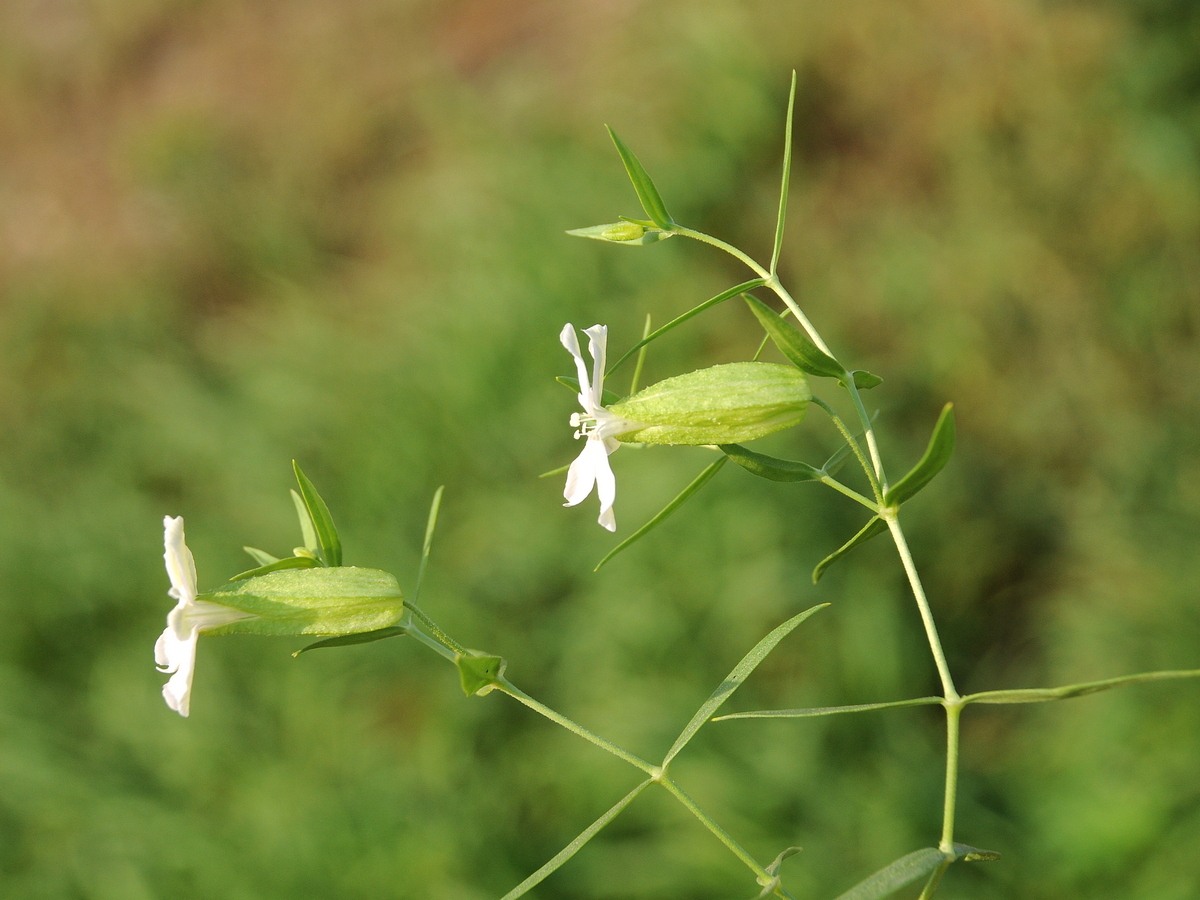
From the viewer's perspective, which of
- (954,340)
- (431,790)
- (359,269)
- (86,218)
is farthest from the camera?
(86,218)

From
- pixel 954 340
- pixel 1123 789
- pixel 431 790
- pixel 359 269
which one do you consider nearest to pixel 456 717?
pixel 431 790

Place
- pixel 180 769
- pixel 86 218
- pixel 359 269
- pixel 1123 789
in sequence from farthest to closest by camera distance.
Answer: pixel 86 218
pixel 359 269
pixel 180 769
pixel 1123 789

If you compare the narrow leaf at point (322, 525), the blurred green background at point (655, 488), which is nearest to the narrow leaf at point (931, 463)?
the narrow leaf at point (322, 525)

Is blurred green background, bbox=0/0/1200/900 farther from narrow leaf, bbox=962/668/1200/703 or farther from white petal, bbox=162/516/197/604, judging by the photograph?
white petal, bbox=162/516/197/604

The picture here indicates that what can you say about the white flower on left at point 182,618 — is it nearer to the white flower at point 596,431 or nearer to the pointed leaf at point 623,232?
the white flower at point 596,431

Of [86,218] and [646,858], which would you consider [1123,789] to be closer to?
[646,858]

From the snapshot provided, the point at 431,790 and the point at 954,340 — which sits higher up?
the point at 954,340

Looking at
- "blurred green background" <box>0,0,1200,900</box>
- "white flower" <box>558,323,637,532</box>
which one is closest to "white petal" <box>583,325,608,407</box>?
"white flower" <box>558,323,637,532</box>
